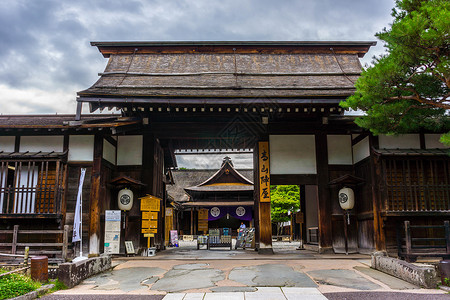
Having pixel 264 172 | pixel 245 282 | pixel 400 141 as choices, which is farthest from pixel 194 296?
pixel 400 141

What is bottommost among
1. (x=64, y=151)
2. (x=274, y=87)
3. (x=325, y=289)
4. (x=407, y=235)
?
(x=325, y=289)

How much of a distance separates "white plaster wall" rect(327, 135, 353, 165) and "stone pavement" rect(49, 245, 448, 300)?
3608 mm

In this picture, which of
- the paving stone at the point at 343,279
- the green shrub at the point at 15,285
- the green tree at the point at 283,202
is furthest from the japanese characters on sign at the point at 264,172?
the green tree at the point at 283,202

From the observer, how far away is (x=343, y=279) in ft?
24.3

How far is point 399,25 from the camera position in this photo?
6.47 meters

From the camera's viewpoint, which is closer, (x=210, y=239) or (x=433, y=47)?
(x=433, y=47)

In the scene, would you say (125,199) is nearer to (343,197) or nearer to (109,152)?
(109,152)

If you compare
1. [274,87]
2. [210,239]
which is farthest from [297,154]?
[210,239]

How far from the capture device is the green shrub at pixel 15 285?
575 cm

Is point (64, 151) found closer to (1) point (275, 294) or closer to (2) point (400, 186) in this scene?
(1) point (275, 294)

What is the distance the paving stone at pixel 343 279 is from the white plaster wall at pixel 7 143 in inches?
375

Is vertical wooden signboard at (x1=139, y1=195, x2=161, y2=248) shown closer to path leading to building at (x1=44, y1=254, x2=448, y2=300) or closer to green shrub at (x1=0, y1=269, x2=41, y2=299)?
path leading to building at (x1=44, y1=254, x2=448, y2=300)

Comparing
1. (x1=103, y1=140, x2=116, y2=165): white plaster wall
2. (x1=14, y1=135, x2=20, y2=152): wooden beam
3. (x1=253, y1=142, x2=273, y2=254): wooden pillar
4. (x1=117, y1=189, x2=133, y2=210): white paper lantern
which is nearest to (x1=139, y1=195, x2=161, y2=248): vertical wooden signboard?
(x1=117, y1=189, x2=133, y2=210): white paper lantern

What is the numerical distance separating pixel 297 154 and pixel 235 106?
2761 millimetres
